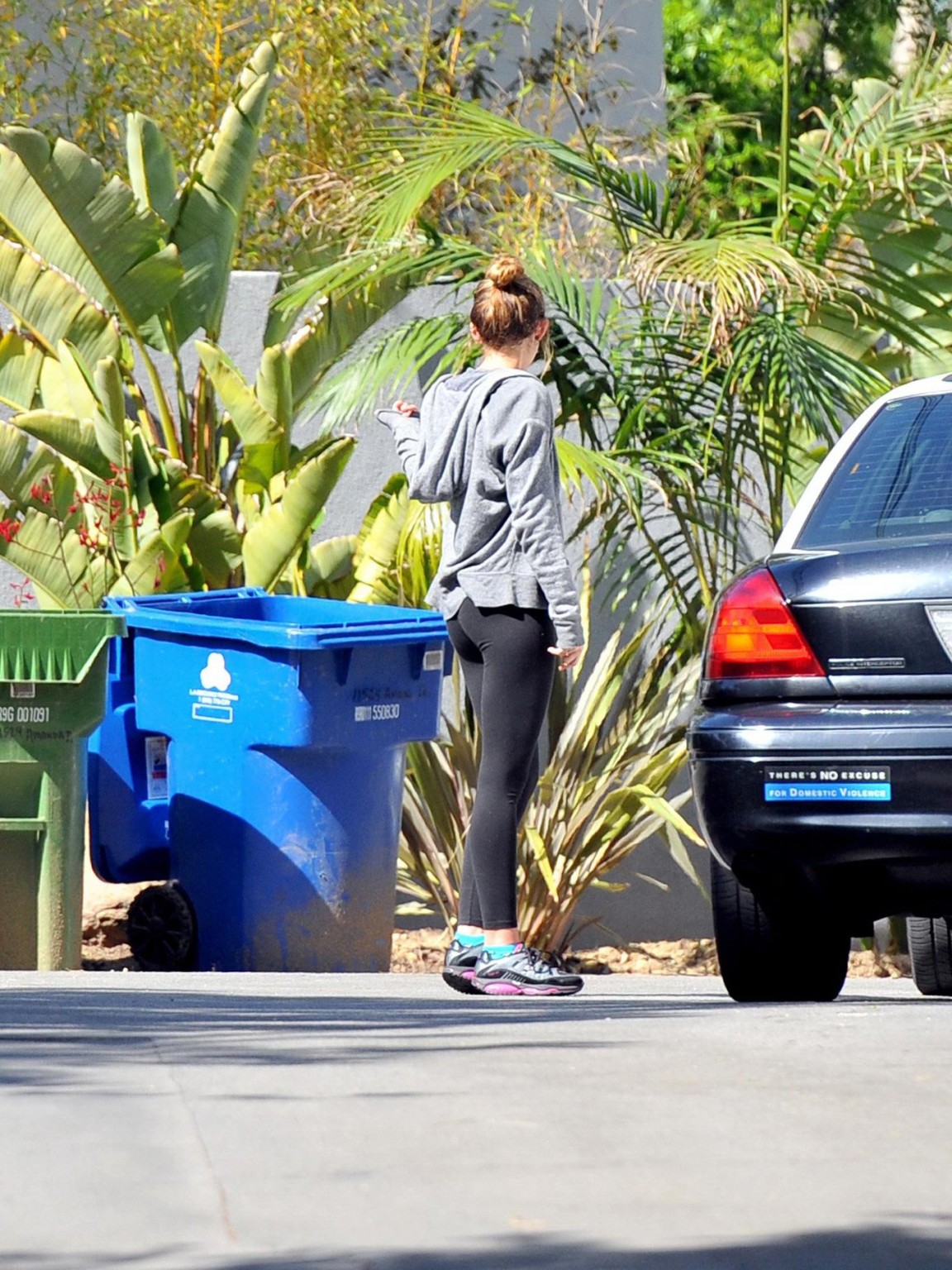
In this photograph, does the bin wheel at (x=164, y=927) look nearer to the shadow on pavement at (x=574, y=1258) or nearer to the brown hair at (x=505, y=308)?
the brown hair at (x=505, y=308)

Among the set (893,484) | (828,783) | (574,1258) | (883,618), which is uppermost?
(893,484)

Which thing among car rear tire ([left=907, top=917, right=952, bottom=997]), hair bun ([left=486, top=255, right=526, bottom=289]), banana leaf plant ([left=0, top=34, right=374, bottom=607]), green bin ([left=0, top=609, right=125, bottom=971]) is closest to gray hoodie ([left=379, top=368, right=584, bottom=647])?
hair bun ([left=486, top=255, right=526, bottom=289])

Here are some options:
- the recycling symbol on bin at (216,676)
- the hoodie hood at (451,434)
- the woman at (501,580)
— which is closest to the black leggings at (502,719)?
the woman at (501,580)

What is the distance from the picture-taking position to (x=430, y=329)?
342 inches

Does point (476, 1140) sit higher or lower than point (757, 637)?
lower

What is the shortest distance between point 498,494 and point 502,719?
1.82 feet

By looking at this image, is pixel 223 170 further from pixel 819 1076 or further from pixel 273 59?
pixel 819 1076

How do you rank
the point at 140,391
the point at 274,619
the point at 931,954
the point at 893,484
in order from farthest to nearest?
the point at 140,391
the point at 274,619
the point at 931,954
the point at 893,484

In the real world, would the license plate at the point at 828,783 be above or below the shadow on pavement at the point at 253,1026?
above

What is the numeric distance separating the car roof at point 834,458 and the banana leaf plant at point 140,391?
9.88 ft

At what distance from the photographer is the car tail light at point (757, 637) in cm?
516

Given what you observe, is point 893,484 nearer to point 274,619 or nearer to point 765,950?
point 765,950

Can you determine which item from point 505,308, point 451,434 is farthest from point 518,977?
point 505,308

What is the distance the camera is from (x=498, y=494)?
582cm
